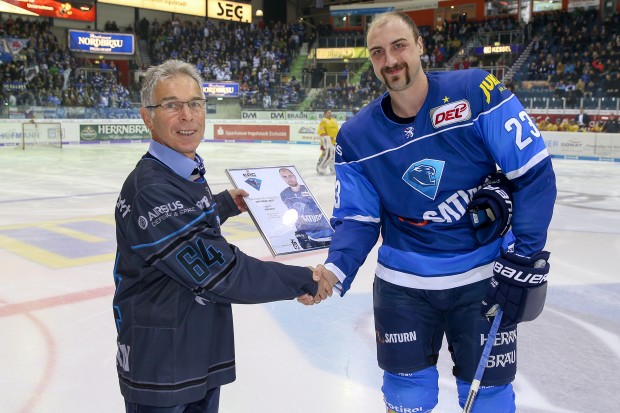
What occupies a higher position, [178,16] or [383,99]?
[178,16]

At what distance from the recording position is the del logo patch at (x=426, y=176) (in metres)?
2.00

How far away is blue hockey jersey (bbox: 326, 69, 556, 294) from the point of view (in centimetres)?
187

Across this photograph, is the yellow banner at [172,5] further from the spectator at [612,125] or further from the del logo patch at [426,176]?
the del logo patch at [426,176]

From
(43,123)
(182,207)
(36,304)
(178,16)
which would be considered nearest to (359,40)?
(178,16)

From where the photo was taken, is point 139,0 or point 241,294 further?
point 139,0

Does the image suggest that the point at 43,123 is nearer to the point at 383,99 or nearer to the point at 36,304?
the point at 36,304

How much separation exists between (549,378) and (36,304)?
11.0ft

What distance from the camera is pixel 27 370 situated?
3.18 meters

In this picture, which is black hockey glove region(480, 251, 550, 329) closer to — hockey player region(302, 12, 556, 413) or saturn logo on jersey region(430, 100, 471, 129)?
hockey player region(302, 12, 556, 413)

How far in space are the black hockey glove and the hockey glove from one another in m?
0.09

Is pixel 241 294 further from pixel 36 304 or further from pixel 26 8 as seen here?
pixel 26 8

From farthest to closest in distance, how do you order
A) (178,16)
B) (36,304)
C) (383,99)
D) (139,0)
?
1. (178,16)
2. (139,0)
3. (36,304)
4. (383,99)

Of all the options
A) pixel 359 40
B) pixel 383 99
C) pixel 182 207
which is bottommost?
pixel 182 207

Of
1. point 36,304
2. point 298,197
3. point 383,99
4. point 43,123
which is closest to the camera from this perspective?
point 383,99
